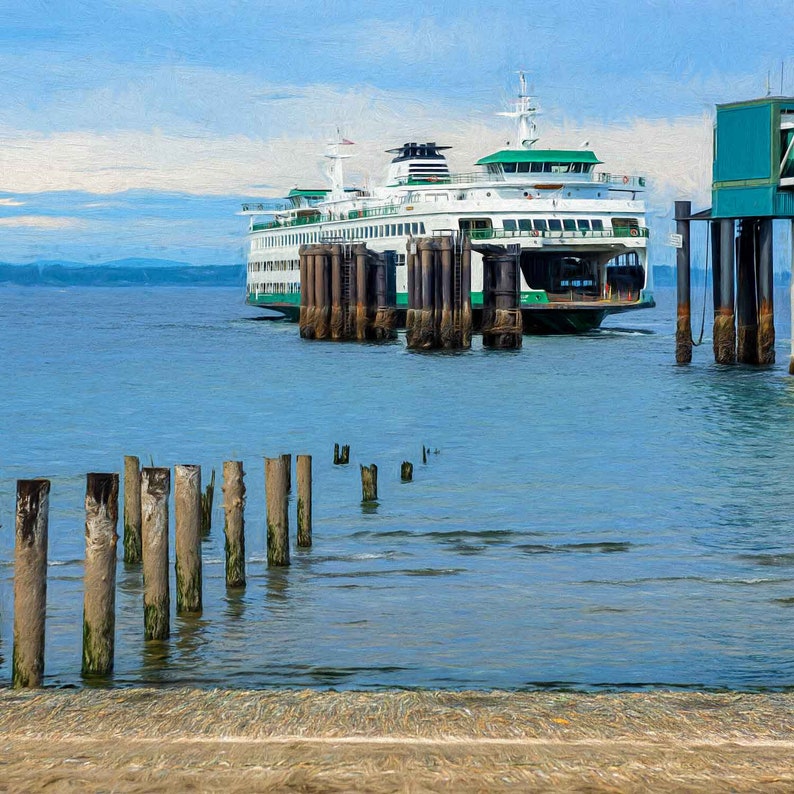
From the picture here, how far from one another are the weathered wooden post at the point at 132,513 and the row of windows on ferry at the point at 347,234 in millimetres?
52506

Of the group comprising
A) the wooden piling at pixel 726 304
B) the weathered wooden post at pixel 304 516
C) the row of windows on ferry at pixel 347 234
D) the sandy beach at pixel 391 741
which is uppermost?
the row of windows on ferry at pixel 347 234

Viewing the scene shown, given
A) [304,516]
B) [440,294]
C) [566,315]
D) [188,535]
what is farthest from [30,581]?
[566,315]

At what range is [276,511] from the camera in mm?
14680

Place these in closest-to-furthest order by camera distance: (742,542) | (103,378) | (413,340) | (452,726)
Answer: (452,726) < (742,542) < (103,378) < (413,340)

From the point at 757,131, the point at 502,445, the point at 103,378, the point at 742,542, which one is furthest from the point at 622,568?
the point at 103,378

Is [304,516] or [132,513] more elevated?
[132,513]

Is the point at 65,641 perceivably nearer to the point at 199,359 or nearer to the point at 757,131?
the point at 757,131

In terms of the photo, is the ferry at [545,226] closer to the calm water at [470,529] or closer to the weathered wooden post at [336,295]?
the weathered wooden post at [336,295]

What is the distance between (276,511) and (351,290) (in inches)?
1988

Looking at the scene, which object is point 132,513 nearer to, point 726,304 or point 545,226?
point 726,304

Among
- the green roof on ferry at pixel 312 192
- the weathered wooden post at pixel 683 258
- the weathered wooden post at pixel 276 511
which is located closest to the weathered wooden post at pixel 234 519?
the weathered wooden post at pixel 276 511

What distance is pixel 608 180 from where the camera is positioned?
219 ft

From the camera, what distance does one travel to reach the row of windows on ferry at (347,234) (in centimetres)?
6894

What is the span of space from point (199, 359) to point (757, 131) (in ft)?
104
